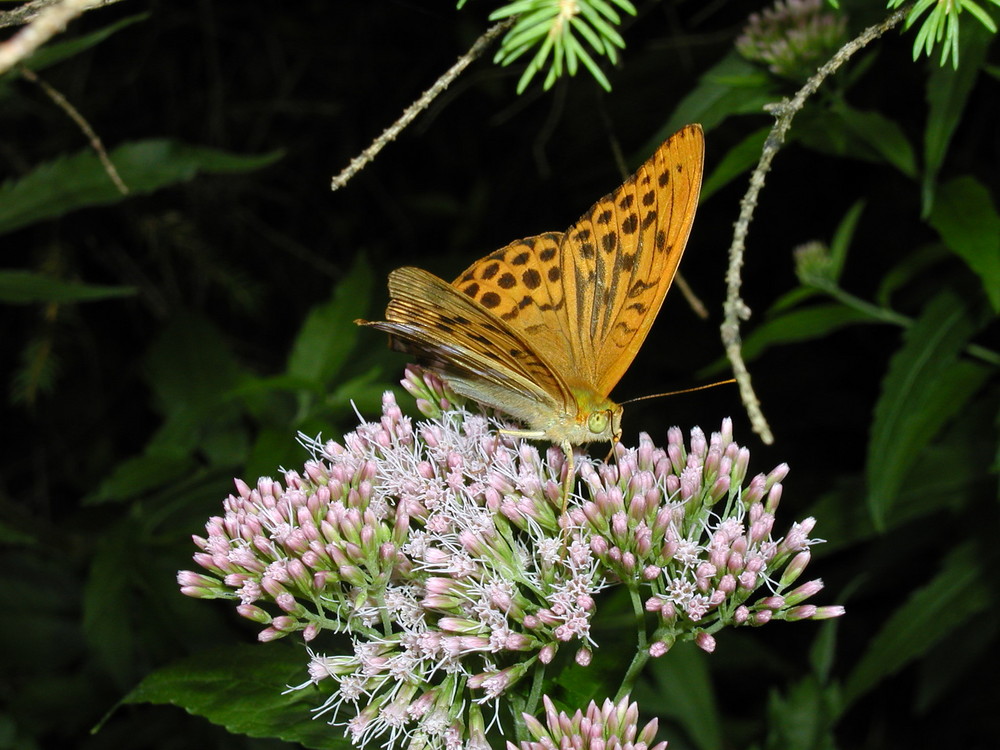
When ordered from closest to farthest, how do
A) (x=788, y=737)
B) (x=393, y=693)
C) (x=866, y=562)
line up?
1. (x=393, y=693)
2. (x=788, y=737)
3. (x=866, y=562)

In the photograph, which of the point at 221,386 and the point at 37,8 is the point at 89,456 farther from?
the point at 37,8

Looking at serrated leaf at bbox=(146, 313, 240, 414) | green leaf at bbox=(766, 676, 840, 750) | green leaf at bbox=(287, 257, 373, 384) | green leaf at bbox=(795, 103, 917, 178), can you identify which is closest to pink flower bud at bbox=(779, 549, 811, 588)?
green leaf at bbox=(766, 676, 840, 750)

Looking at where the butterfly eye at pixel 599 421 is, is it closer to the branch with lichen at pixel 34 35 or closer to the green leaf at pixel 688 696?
the branch with lichen at pixel 34 35

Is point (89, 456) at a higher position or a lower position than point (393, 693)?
higher

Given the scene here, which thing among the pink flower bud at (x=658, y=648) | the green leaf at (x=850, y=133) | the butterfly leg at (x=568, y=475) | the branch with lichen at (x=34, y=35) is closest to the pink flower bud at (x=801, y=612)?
the pink flower bud at (x=658, y=648)

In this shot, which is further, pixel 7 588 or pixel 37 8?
pixel 7 588

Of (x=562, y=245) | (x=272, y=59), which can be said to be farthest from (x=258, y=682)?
(x=272, y=59)
